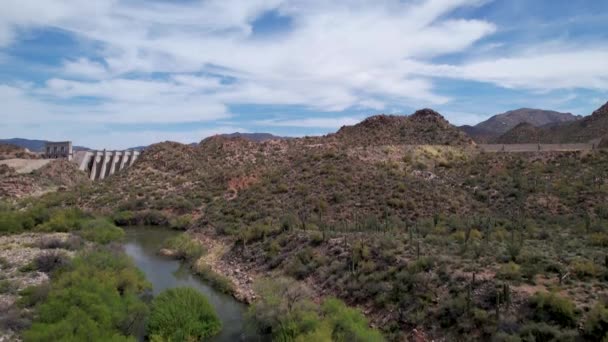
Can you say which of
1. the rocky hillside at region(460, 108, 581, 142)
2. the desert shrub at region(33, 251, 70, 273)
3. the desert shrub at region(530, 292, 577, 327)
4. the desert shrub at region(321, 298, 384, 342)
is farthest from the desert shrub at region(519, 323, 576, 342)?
the rocky hillside at region(460, 108, 581, 142)

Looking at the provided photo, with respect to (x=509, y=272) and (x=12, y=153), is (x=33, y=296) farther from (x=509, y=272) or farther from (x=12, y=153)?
(x=12, y=153)

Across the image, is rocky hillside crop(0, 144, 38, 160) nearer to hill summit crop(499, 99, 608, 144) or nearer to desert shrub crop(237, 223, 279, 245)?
desert shrub crop(237, 223, 279, 245)

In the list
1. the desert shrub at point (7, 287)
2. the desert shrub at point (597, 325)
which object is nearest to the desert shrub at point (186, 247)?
the desert shrub at point (7, 287)

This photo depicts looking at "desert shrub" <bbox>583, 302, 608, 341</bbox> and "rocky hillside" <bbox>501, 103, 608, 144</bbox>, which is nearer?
"desert shrub" <bbox>583, 302, 608, 341</bbox>

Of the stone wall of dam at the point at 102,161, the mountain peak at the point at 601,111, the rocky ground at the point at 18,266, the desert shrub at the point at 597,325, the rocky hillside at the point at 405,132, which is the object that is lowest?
the rocky ground at the point at 18,266

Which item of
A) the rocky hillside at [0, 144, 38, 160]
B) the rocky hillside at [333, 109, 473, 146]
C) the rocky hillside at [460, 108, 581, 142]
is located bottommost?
the rocky hillside at [0, 144, 38, 160]

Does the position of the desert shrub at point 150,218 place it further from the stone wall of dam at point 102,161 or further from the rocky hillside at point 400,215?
the stone wall of dam at point 102,161
